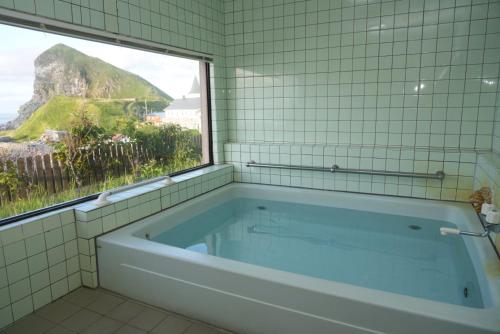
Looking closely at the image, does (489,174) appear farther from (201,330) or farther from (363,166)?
(201,330)

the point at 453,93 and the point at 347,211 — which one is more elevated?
the point at 453,93

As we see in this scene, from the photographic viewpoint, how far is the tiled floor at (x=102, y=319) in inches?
70.0

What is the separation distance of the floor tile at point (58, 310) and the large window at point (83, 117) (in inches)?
23.4

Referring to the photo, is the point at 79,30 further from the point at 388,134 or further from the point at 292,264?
the point at 388,134

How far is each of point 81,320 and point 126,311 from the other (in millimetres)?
235

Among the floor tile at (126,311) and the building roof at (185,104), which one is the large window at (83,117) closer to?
the building roof at (185,104)

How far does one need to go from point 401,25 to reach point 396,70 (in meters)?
0.38

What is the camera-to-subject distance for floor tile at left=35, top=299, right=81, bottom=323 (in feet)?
6.19

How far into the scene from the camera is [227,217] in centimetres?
329

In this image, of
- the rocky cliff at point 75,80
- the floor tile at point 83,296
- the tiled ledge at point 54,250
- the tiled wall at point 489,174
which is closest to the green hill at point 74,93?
the rocky cliff at point 75,80

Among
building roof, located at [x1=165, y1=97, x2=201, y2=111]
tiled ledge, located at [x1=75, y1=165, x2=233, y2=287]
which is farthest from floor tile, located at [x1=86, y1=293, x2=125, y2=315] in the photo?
building roof, located at [x1=165, y1=97, x2=201, y2=111]

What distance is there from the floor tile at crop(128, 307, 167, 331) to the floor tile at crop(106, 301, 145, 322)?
0.11ft

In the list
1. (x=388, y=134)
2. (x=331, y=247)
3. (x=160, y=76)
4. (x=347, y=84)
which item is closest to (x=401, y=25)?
(x=347, y=84)

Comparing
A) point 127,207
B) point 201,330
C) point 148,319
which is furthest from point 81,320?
point 127,207
